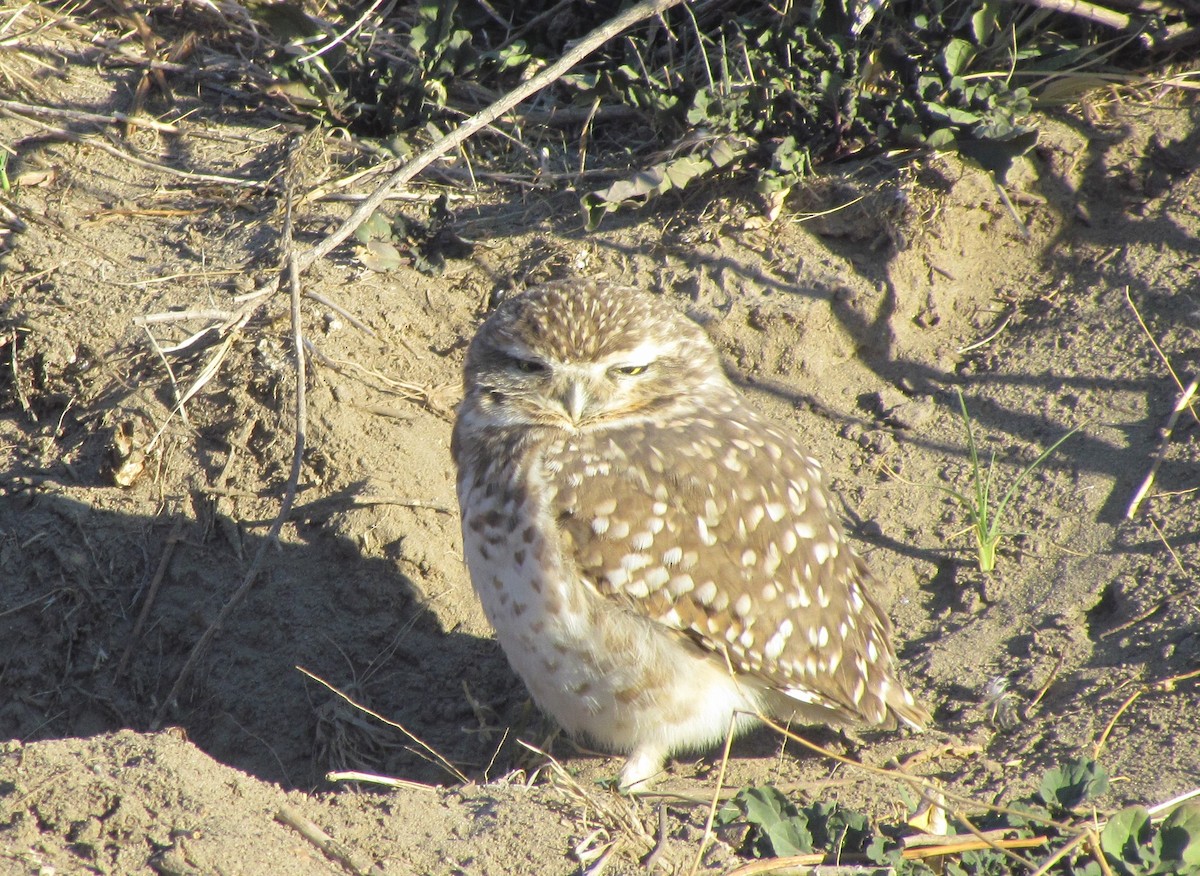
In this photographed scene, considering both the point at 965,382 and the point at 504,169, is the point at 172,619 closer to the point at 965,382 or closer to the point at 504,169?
the point at 504,169

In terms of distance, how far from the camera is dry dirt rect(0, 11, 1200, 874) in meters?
4.05

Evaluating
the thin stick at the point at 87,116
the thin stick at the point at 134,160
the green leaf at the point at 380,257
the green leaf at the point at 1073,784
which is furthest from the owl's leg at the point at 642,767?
the thin stick at the point at 87,116

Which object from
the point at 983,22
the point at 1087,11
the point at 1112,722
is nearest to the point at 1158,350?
the point at 1087,11

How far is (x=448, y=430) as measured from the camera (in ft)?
16.9

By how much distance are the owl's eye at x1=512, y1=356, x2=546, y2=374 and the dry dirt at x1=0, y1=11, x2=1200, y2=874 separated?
116 centimetres

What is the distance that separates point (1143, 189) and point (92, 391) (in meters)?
4.92

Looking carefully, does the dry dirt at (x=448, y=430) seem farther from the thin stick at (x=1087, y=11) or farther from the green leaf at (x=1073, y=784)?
the thin stick at (x=1087, y=11)

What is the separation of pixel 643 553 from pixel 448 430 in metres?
1.82

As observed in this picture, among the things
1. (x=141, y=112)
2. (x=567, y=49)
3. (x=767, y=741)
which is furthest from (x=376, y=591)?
(x=141, y=112)

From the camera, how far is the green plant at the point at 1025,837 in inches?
117

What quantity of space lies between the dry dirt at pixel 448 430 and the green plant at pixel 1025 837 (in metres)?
0.24

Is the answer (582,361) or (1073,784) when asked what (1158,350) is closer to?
(1073,784)

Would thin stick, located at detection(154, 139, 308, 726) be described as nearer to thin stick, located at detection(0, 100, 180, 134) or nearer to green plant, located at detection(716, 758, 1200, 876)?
thin stick, located at detection(0, 100, 180, 134)

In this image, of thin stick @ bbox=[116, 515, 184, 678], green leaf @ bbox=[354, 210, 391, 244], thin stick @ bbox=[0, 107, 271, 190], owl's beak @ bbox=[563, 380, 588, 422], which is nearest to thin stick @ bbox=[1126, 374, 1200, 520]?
owl's beak @ bbox=[563, 380, 588, 422]
